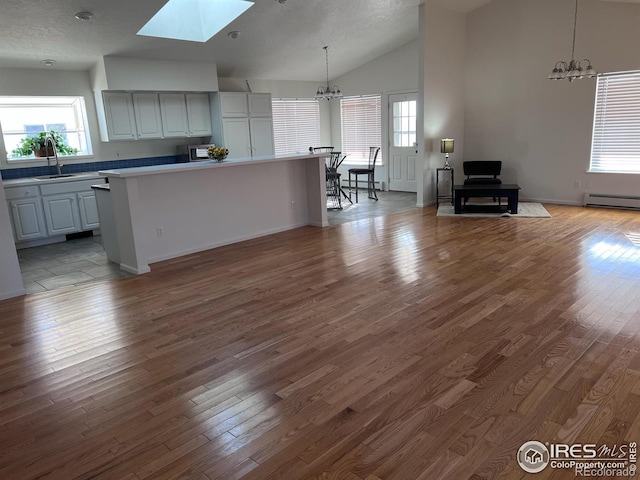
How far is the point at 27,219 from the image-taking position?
249 inches

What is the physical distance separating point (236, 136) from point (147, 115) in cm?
158

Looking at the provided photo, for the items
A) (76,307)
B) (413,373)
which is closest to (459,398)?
(413,373)

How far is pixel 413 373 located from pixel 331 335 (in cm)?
73

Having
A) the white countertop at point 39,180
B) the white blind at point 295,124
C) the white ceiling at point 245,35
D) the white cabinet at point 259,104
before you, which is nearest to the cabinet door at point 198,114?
the white ceiling at point 245,35

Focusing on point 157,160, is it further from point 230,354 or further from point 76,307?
point 230,354

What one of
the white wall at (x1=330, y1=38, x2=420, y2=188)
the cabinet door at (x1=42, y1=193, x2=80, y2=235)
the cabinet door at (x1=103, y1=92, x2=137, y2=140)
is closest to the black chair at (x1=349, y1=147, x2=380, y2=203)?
the white wall at (x1=330, y1=38, x2=420, y2=188)

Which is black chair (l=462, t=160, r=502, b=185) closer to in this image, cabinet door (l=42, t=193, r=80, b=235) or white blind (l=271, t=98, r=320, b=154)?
white blind (l=271, t=98, r=320, b=154)

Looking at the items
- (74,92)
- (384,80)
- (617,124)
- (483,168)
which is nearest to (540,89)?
(617,124)

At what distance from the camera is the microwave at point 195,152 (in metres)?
7.46

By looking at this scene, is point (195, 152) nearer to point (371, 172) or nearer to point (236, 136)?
point (236, 136)

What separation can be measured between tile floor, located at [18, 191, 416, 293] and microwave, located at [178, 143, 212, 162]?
79.6 inches

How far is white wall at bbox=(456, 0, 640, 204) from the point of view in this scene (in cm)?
704

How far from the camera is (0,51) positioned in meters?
5.86

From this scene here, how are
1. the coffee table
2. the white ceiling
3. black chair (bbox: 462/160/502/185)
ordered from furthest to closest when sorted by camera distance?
black chair (bbox: 462/160/502/185) < the coffee table < the white ceiling
